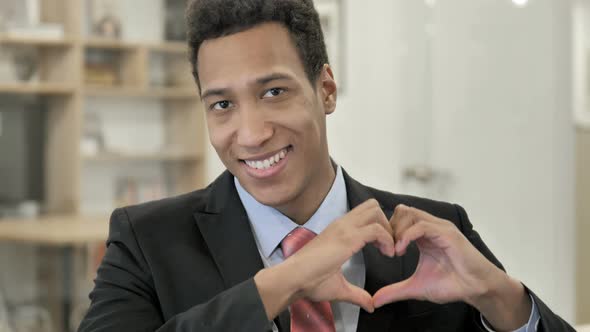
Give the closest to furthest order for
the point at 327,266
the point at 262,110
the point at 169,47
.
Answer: the point at 327,266
the point at 262,110
the point at 169,47

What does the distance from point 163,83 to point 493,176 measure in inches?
134

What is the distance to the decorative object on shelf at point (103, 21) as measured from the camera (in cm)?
610

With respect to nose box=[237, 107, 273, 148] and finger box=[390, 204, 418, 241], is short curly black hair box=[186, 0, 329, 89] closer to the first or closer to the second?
nose box=[237, 107, 273, 148]

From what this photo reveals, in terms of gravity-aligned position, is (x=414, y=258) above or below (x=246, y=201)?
below

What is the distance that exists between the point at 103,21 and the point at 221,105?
4.89 metres

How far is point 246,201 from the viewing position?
156 cm

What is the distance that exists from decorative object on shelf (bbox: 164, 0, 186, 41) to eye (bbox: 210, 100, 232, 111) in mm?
5157

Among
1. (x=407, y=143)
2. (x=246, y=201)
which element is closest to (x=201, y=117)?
(x=407, y=143)

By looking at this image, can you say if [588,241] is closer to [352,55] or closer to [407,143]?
[407,143]

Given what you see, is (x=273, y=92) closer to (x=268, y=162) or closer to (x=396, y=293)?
(x=268, y=162)

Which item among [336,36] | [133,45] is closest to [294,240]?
[336,36]

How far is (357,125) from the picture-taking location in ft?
15.3

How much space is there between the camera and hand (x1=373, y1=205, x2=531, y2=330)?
139cm

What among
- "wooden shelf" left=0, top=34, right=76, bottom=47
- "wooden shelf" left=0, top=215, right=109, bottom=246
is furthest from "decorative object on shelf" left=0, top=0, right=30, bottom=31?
"wooden shelf" left=0, top=215, right=109, bottom=246
